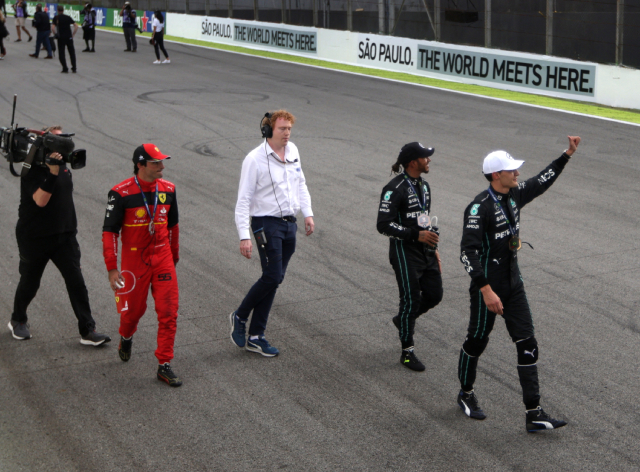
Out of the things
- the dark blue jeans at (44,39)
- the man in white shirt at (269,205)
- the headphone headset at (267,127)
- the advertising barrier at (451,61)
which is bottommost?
the man in white shirt at (269,205)

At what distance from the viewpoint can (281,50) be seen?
29.8 m

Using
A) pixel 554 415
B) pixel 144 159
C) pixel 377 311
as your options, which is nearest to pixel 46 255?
pixel 144 159

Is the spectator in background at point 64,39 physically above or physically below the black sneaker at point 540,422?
above

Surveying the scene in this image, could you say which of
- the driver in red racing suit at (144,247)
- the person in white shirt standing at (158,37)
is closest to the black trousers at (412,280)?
the driver in red racing suit at (144,247)

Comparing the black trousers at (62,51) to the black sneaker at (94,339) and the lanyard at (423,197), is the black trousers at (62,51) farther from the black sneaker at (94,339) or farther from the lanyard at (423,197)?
the lanyard at (423,197)

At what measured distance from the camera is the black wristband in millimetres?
6176

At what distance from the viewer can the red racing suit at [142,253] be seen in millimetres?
5844

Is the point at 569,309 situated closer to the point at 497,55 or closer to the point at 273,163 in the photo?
the point at 273,163

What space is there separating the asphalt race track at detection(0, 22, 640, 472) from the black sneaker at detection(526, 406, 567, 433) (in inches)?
2.9

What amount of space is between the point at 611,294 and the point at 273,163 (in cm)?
384

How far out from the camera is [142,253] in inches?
233

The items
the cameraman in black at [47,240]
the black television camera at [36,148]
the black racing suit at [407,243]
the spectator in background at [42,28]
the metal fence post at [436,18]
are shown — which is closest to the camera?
the black television camera at [36,148]

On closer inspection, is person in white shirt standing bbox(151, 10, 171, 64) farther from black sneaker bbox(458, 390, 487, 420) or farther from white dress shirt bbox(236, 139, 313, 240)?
black sneaker bbox(458, 390, 487, 420)

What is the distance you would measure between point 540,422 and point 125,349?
3327mm
